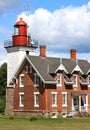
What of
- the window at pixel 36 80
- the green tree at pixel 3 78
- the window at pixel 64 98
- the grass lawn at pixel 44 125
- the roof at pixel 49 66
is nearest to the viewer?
the grass lawn at pixel 44 125

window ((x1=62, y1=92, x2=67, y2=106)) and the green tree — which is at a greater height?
the green tree

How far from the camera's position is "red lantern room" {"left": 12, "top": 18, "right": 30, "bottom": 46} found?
67062 millimetres

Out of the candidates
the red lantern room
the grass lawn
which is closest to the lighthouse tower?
the red lantern room

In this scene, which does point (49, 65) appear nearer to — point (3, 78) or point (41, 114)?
point (41, 114)

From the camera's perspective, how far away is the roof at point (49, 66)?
6050cm

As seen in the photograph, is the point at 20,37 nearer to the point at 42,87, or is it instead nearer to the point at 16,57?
the point at 16,57

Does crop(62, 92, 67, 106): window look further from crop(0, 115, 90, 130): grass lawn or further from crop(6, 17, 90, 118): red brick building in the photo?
crop(0, 115, 90, 130): grass lawn

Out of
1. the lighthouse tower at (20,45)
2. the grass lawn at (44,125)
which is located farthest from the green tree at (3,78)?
the grass lawn at (44,125)

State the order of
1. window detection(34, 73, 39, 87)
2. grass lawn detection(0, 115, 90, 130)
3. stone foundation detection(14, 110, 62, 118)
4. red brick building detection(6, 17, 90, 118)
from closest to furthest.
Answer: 1. grass lawn detection(0, 115, 90, 130)
2. stone foundation detection(14, 110, 62, 118)
3. red brick building detection(6, 17, 90, 118)
4. window detection(34, 73, 39, 87)

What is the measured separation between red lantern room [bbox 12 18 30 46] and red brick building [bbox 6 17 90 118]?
23cm

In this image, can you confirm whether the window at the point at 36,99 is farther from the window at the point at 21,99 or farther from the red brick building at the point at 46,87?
the window at the point at 21,99

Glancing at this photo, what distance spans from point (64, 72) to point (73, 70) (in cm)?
177

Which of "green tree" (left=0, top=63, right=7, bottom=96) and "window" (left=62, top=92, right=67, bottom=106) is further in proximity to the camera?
"green tree" (left=0, top=63, right=7, bottom=96)

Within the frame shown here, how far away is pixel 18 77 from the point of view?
64.4 m
